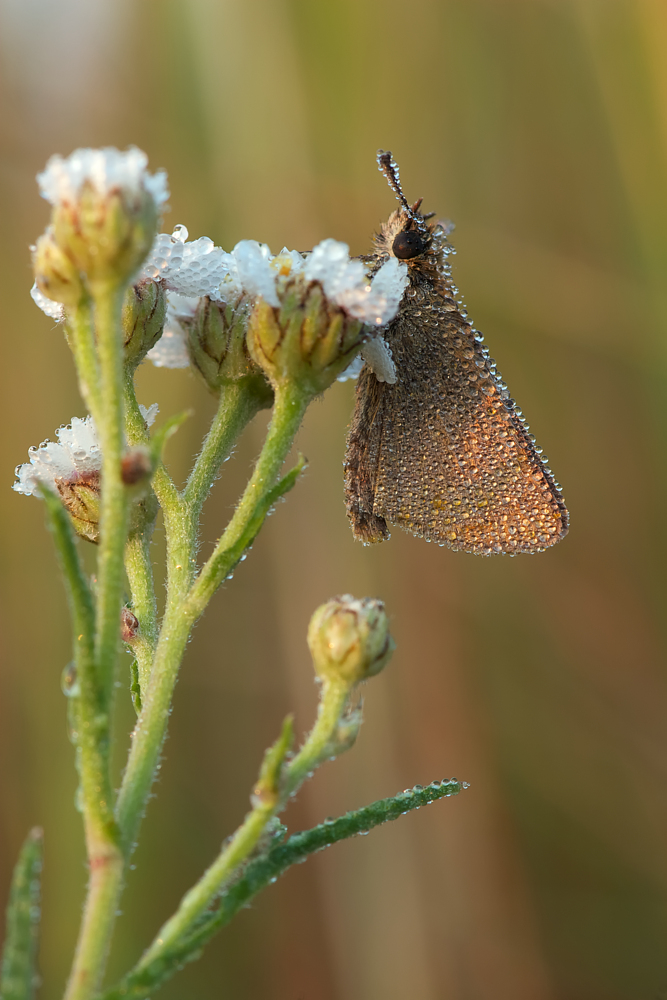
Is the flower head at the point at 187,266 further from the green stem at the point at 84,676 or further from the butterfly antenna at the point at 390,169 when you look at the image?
the green stem at the point at 84,676

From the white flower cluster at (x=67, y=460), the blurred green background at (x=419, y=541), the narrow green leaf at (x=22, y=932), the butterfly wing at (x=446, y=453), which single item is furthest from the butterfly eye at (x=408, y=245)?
the blurred green background at (x=419, y=541)

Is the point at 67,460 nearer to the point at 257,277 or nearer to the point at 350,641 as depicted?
the point at 257,277

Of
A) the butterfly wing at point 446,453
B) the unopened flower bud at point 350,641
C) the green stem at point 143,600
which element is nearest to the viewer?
the unopened flower bud at point 350,641

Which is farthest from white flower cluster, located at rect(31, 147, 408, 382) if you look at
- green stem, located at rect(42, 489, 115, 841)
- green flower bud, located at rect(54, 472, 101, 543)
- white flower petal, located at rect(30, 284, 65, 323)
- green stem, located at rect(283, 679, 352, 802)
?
green stem, located at rect(283, 679, 352, 802)

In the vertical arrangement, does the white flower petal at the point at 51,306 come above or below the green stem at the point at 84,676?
above

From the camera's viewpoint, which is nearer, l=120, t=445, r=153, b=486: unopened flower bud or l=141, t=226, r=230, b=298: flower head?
l=120, t=445, r=153, b=486: unopened flower bud

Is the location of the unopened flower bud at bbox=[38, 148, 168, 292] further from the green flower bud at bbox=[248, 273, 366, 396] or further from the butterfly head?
the butterfly head

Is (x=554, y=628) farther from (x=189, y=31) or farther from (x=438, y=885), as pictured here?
(x=189, y=31)

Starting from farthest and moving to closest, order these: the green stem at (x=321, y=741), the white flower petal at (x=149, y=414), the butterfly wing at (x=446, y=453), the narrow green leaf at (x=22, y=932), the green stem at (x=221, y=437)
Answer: the butterfly wing at (x=446, y=453), the white flower petal at (x=149, y=414), the green stem at (x=221, y=437), the green stem at (x=321, y=741), the narrow green leaf at (x=22, y=932)

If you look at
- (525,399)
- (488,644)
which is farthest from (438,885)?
(525,399)
